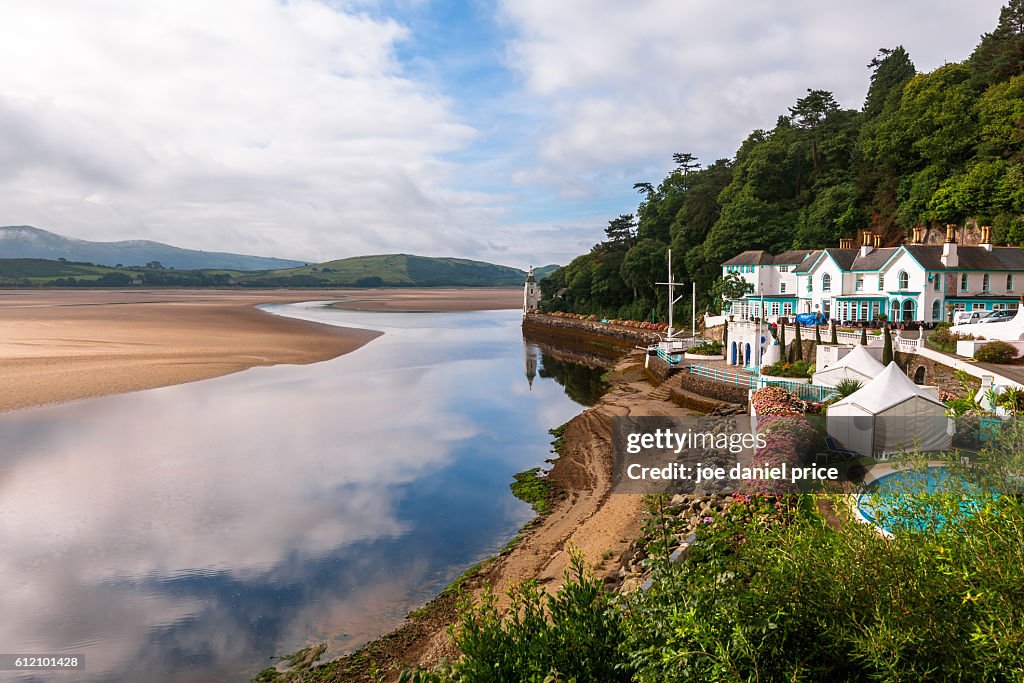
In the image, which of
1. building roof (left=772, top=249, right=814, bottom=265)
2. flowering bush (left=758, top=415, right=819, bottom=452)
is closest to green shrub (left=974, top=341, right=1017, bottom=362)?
flowering bush (left=758, top=415, right=819, bottom=452)

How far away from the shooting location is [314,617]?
1248 centimetres

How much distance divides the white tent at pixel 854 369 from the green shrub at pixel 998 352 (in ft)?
16.0

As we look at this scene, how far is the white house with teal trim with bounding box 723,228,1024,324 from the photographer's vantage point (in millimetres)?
35125

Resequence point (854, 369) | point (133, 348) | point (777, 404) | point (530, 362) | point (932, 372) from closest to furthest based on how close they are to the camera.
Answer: point (777, 404) → point (854, 369) → point (932, 372) → point (133, 348) → point (530, 362)

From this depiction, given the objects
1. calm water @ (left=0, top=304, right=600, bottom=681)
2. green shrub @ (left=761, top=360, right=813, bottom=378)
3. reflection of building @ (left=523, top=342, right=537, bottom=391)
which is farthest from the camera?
reflection of building @ (left=523, top=342, right=537, bottom=391)

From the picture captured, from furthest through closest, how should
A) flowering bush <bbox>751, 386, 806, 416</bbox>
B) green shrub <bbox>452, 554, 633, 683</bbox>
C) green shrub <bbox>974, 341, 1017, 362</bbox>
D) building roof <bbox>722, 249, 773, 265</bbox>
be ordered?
building roof <bbox>722, 249, 773, 265</bbox> → green shrub <bbox>974, 341, 1017, 362</bbox> → flowering bush <bbox>751, 386, 806, 416</bbox> → green shrub <bbox>452, 554, 633, 683</bbox>

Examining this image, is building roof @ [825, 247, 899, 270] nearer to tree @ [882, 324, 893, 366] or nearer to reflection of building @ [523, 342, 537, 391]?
tree @ [882, 324, 893, 366]

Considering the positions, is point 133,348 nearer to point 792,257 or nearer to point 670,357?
point 670,357

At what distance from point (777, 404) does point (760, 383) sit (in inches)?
312

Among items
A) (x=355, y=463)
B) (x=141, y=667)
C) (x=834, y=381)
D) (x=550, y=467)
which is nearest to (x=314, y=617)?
(x=141, y=667)

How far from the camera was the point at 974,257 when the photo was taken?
35562 mm

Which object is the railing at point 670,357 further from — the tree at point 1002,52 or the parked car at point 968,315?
the tree at point 1002,52

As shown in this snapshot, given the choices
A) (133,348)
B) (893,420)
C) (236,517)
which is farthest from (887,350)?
(133,348)

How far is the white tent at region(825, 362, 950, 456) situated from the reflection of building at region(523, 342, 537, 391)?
2351 cm
